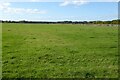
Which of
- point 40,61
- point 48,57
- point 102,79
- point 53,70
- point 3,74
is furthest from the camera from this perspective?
point 48,57

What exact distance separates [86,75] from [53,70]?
1.90 metres

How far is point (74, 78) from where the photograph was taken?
11781 millimetres

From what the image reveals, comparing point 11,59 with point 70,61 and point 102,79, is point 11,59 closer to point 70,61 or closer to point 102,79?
point 70,61

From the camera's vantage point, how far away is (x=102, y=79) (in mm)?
11742

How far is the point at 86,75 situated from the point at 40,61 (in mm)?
4555

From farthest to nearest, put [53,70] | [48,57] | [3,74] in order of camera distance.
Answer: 1. [48,57]
2. [53,70]
3. [3,74]

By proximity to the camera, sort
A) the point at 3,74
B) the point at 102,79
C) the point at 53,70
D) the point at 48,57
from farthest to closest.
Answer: the point at 48,57, the point at 53,70, the point at 3,74, the point at 102,79

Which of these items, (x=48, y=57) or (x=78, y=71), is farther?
(x=48, y=57)

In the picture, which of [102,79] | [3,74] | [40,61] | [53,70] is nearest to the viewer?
[102,79]

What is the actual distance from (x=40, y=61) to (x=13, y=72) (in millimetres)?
3434

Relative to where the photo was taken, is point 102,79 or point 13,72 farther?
point 13,72

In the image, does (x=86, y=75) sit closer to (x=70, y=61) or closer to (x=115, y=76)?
(x=115, y=76)

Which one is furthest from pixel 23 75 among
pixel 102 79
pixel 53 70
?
pixel 102 79

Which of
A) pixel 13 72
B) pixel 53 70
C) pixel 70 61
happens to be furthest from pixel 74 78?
pixel 70 61
